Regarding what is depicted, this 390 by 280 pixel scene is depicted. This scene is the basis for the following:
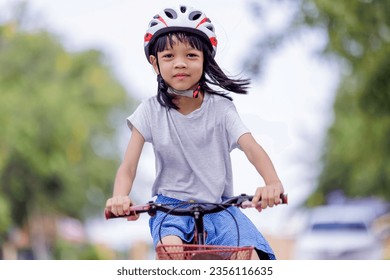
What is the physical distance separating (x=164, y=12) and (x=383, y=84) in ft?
39.5

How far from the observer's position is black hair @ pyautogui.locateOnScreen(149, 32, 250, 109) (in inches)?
189

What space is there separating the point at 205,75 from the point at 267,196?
73 centimetres

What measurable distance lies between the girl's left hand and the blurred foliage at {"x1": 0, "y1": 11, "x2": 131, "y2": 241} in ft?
74.6

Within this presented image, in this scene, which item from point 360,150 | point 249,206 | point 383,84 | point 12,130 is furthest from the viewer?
point 12,130

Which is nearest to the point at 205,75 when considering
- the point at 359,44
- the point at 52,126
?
the point at 359,44

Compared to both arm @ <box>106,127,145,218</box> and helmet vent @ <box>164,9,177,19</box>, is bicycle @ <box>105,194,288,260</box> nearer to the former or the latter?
arm @ <box>106,127,145,218</box>

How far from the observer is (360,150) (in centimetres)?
2092

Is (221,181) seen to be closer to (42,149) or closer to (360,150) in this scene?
(360,150)

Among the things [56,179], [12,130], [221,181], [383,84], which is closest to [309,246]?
[383,84]

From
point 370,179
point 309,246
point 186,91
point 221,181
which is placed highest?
point 370,179

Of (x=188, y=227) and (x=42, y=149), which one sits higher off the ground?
(x=42, y=149)

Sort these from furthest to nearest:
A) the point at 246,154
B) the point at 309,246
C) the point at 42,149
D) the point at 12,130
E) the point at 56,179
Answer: the point at 56,179 → the point at 42,149 → the point at 12,130 → the point at 309,246 → the point at 246,154

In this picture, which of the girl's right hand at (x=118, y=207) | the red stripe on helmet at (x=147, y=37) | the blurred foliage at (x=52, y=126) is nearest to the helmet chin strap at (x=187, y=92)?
the red stripe on helmet at (x=147, y=37)

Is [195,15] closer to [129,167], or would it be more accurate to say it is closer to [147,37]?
[147,37]
